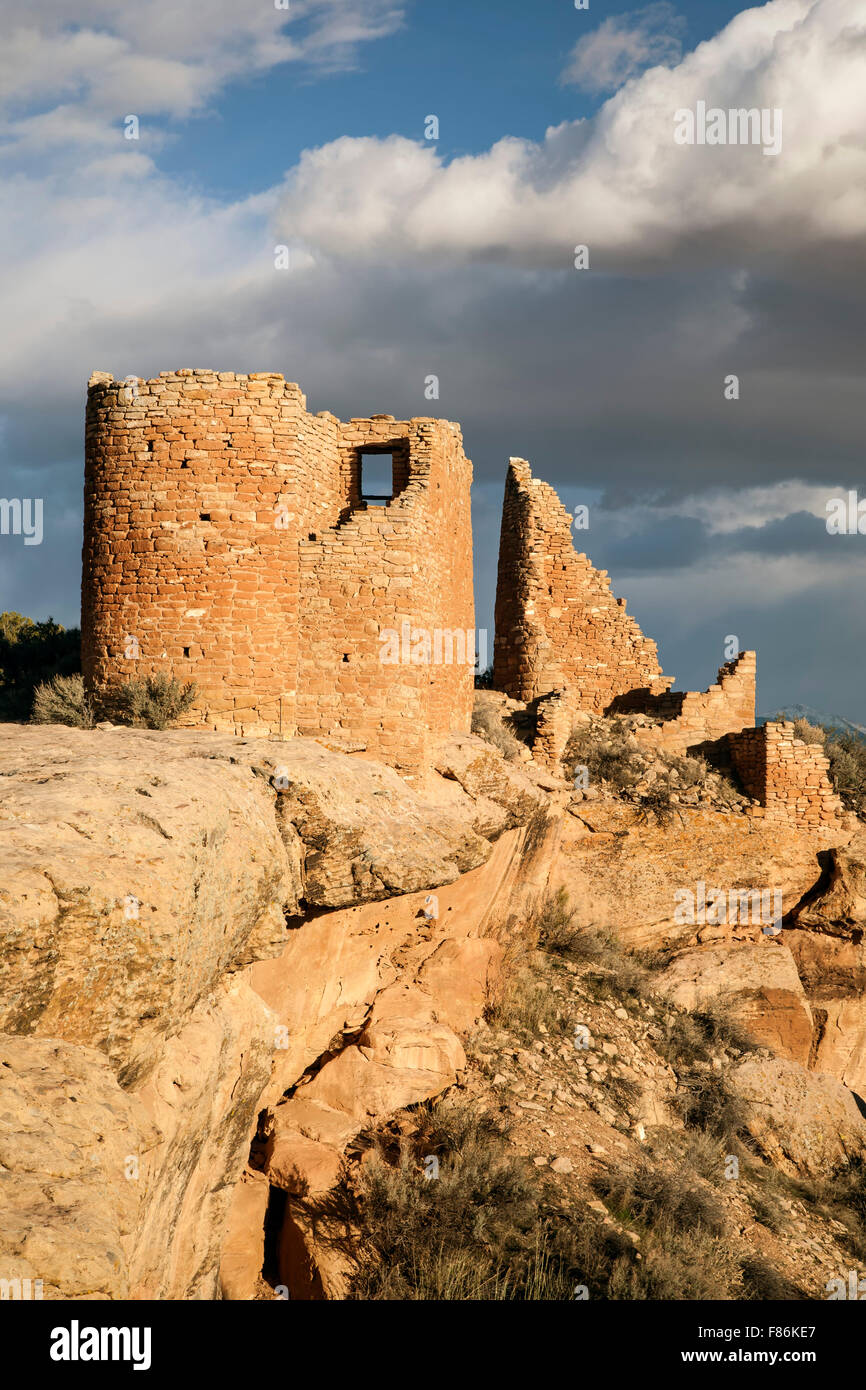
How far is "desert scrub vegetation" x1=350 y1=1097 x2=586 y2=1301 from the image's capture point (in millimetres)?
9742

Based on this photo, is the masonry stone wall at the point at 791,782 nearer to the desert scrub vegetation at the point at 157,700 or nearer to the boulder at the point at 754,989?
the boulder at the point at 754,989

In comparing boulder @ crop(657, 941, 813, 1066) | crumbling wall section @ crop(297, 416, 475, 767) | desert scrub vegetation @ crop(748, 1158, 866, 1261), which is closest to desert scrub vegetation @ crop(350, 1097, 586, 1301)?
desert scrub vegetation @ crop(748, 1158, 866, 1261)

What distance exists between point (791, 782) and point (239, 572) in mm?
10538

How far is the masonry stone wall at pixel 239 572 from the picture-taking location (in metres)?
13.0

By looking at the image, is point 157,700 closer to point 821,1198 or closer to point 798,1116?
point 821,1198

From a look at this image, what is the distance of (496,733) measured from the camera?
17.3 m

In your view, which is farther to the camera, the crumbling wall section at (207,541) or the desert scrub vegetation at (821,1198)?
the desert scrub vegetation at (821,1198)

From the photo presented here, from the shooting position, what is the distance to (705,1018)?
17062 mm

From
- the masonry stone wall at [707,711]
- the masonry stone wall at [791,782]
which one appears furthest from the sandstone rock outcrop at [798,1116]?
the masonry stone wall at [707,711]

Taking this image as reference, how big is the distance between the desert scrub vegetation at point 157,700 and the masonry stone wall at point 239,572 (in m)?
0.16

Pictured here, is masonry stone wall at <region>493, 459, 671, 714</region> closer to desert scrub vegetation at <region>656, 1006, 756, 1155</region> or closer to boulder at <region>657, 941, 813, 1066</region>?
boulder at <region>657, 941, 813, 1066</region>

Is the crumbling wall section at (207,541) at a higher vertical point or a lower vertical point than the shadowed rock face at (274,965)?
higher

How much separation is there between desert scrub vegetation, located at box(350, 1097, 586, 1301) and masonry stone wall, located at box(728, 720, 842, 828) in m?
8.95

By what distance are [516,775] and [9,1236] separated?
1128 cm
